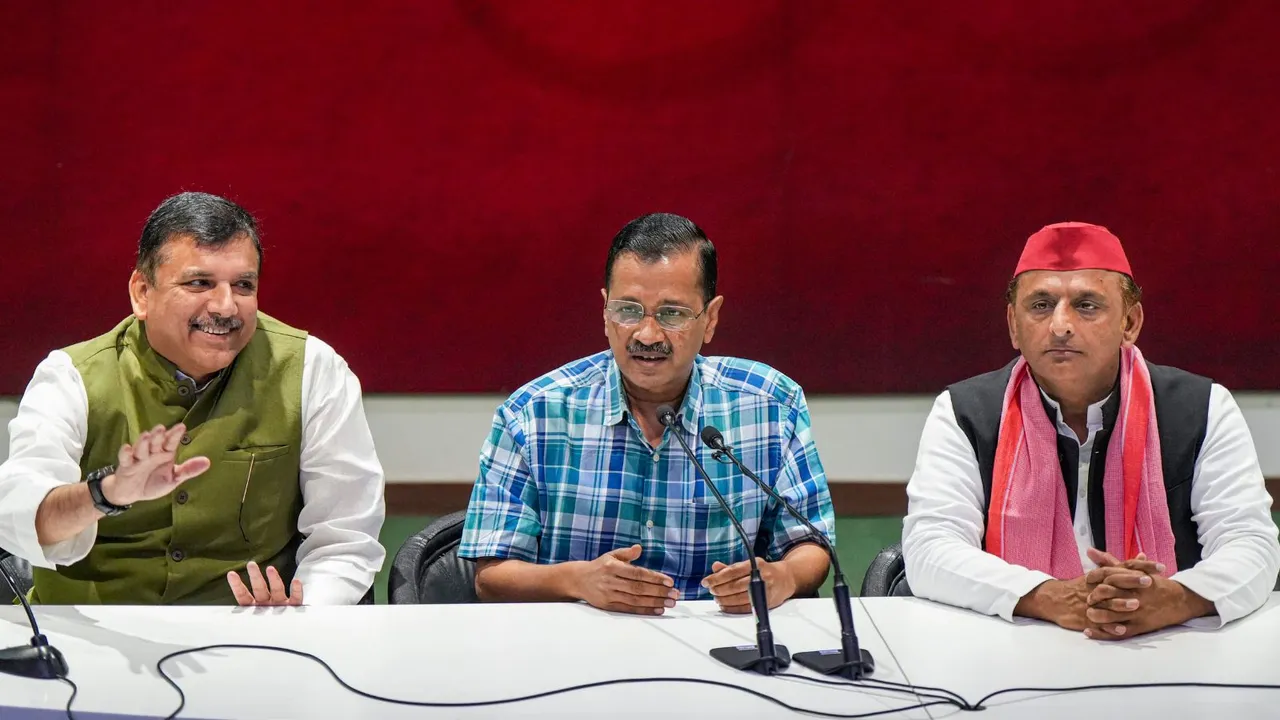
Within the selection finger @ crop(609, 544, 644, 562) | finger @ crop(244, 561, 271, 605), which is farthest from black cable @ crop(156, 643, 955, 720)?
finger @ crop(609, 544, 644, 562)

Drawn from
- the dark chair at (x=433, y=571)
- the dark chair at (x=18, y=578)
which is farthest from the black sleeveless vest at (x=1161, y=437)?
the dark chair at (x=18, y=578)

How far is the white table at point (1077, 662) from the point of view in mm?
1812

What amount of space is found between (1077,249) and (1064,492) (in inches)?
20.6

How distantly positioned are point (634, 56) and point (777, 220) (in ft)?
2.12

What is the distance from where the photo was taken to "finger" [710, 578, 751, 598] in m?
2.27

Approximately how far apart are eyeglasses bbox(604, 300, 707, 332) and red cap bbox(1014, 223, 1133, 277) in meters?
0.76

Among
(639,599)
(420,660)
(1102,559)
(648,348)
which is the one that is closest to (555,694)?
(420,660)

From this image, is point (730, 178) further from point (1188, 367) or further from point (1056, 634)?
point (1056, 634)

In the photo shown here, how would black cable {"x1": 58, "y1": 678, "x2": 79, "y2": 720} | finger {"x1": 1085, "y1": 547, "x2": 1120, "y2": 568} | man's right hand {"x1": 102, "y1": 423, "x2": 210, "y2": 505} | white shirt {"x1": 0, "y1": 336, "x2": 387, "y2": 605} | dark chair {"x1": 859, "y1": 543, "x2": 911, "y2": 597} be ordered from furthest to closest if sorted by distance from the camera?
dark chair {"x1": 859, "y1": 543, "x2": 911, "y2": 597} < white shirt {"x1": 0, "y1": 336, "x2": 387, "y2": 605} < finger {"x1": 1085, "y1": 547, "x2": 1120, "y2": 568} < man's right hand {"x1": 102, "y1": 423, "x2": 210, "y2": 505} < black cable {"x1": 58, "y1": 678, "x2": 79, "y2": 720}

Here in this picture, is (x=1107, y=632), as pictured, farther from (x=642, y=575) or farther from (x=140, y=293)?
(x=140, y=293)

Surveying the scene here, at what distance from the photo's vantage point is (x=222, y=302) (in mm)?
2633

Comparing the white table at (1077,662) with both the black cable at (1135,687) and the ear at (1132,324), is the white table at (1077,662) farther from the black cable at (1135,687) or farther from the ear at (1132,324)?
the ear at (1132,324)

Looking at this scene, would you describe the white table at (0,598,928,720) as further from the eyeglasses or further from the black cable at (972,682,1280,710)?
the eyeglasses

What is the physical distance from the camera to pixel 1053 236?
8.74 feet
